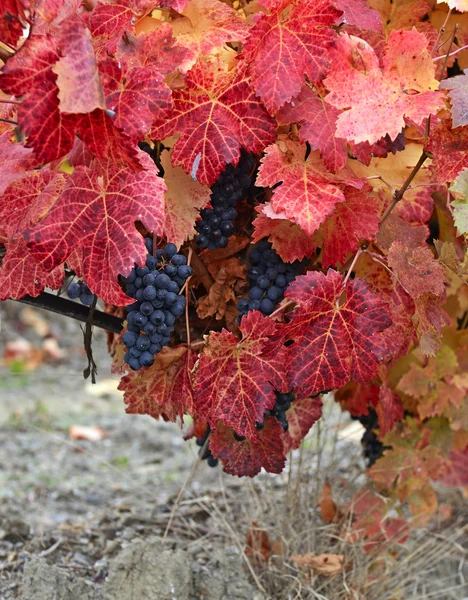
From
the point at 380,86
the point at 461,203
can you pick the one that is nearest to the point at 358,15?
the point at 380,86

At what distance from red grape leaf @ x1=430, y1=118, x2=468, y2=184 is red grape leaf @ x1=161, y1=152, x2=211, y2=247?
0.37m

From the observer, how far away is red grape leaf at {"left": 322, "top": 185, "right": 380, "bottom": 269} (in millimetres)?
1202

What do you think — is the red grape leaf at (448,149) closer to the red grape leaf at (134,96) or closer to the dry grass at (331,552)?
the red grape leaf at (134,96)

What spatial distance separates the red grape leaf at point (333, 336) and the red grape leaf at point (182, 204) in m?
0.21

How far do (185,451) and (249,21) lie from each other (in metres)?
2.55

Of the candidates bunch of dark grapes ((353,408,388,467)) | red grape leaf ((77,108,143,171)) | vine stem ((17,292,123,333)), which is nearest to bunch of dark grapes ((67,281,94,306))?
vine stem ((17,292,123,333))

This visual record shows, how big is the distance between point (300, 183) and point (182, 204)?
19 centimetres

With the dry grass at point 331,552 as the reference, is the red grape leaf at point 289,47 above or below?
above

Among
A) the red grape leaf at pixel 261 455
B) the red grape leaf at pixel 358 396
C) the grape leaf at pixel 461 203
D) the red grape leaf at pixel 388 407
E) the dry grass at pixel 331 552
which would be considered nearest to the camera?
the grape leaf at pixel 461 203

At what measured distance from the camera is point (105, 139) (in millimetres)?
958

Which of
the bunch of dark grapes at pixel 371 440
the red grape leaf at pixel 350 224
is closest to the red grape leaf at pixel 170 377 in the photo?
the red grape leaf at pixel 350 224

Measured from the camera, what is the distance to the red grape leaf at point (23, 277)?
3.84 feet

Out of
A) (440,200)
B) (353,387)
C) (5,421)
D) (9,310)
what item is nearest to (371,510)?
(353,387)

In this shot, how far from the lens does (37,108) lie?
0.92 meters
